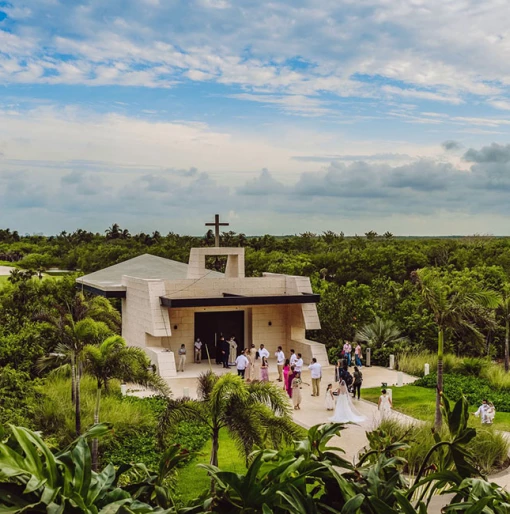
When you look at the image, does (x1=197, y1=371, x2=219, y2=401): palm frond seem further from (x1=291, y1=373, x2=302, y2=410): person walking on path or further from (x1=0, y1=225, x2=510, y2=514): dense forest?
(x1=291, y1=373, x2=302, y2=410): person walking on path

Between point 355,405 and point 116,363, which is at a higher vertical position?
point 116,363

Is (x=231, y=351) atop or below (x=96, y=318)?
below

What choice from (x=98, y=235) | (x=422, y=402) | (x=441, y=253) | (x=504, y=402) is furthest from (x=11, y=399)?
(x=98, y=235)

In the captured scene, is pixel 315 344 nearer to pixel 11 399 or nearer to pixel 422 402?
pixel 422 402

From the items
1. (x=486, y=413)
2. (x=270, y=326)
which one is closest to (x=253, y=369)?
(x=270, y=326)

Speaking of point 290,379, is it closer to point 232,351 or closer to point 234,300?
point 234,300

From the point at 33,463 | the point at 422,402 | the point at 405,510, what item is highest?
the point at 33,463
